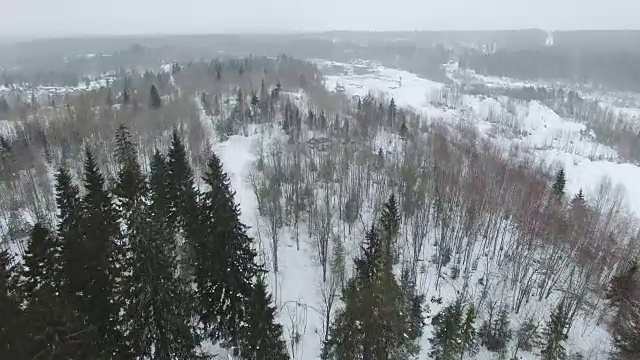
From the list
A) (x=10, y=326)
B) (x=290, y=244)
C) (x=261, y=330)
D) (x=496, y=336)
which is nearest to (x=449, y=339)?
(x=496, y=336)

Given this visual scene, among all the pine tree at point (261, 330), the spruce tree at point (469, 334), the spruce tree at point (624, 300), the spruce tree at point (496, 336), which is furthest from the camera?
the spruce tree at point (496, 336)

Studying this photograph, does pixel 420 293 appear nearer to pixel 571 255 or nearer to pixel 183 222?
pixel 571 255

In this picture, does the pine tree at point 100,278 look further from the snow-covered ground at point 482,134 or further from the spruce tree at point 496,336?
the spruce tree at point 496,336

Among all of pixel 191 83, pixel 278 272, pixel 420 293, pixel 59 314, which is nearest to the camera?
pixel 59 314

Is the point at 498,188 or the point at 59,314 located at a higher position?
the point at 59,314

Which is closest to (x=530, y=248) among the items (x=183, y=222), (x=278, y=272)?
(x=278, y=272)

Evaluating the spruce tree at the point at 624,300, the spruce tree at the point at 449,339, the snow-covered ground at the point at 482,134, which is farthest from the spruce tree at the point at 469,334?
the spruce tree at the point at 624,300

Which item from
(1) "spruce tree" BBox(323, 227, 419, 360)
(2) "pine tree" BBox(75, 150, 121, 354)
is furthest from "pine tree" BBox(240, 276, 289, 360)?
(2) "pine tree" BBox(75, 150, 121, 354)
